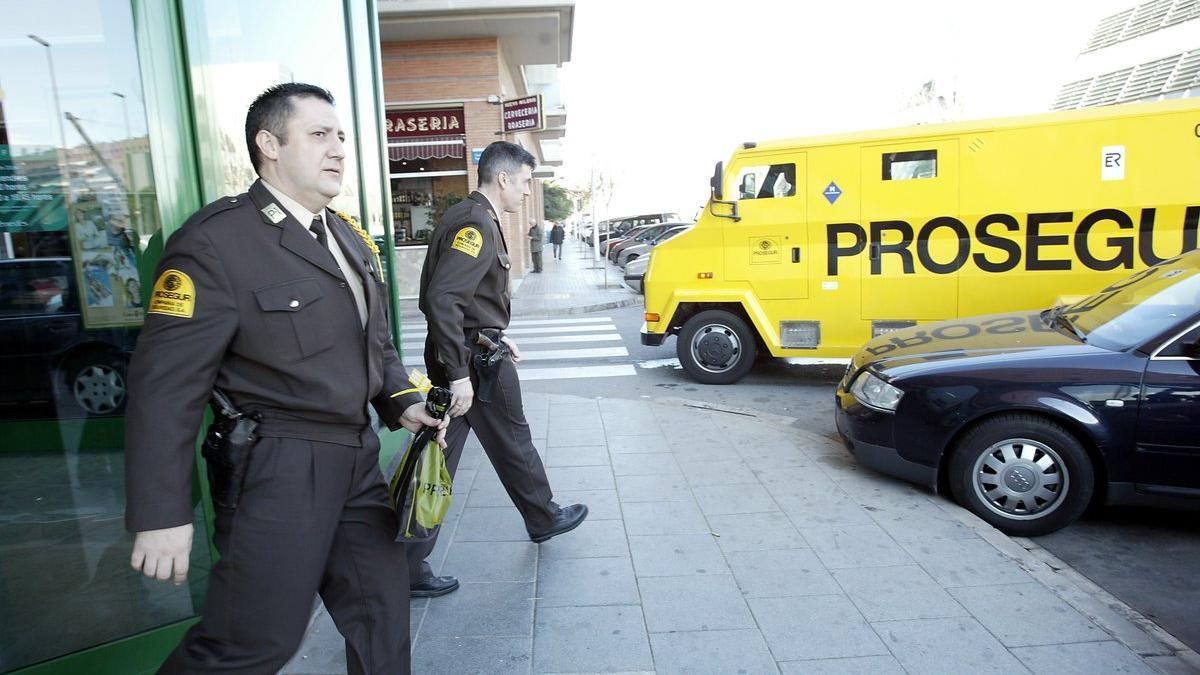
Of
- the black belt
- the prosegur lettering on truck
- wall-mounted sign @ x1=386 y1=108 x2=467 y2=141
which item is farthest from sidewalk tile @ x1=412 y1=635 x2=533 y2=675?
wall-mounted sign @ x1=386 y1=108 x2=467 y2=141

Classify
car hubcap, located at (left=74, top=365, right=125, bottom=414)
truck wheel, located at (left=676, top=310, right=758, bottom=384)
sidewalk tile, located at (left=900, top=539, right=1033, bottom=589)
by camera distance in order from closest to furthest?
car hubcap, located at (left=74, top=365, right=125, bottom=414) < sidewalk tile, located at (left=900, top=539, right=1033, bottom=589) < truck wheel, located at (left=676, top=310, right=758, bottom=384)

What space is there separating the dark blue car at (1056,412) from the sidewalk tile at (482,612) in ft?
8.04

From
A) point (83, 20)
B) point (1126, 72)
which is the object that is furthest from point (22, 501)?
point (1126, 72)

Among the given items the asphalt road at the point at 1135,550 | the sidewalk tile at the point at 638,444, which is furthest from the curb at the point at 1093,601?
the sidewalk tile at the point at 638,444

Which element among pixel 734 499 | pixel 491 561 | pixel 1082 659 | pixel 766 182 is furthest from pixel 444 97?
pixel 1082 659

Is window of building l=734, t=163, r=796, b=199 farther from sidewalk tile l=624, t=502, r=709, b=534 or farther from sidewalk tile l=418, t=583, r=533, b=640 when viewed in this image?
sidewalk tile l=418, t=583, r=533, b=640

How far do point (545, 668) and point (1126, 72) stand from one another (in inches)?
1600

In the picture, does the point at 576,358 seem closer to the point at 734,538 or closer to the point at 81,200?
the point at 734,538

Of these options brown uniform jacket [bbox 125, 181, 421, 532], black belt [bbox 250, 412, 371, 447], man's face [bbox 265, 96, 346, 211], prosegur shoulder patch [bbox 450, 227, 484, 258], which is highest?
man's face [bbox 265, 96, 346, 211]

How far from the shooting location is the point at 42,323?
281cm

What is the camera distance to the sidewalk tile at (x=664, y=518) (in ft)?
13.5

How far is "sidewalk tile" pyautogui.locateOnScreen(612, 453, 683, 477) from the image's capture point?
201 inches

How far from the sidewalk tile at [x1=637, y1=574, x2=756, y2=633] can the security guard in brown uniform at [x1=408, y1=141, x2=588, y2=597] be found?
2.10 ft

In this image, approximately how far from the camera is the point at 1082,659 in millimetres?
2805
